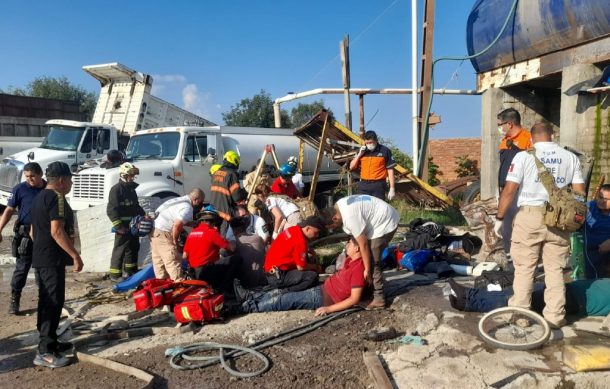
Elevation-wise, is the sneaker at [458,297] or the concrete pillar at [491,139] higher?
the concrete pillar at [491,139]

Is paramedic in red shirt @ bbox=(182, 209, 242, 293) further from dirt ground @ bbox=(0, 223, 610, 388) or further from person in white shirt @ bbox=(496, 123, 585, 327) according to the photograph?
person in white shirt @ bbox=(496, 123, 585, 327)

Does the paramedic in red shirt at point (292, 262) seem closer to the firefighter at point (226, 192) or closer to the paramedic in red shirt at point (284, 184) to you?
the firefighter at point (226, 192)

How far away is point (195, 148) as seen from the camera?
11.1m

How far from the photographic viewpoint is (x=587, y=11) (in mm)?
7809

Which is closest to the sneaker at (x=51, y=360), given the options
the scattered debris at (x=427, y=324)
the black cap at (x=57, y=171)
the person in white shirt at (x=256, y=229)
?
the black cap at (x=57, y=171)

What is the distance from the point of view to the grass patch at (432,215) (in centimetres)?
1046

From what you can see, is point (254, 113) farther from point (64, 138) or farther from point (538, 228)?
point (538, 228)

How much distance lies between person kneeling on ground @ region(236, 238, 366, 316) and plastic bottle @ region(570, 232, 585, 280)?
2.35 meters

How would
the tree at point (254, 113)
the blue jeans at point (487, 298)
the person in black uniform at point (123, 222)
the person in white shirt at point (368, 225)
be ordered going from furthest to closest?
the tree at point (254, 113) < the person in black uniform at point (123, 222) < the person in white shirt at point (368, 225) < the blue jeans at point (487, 298)

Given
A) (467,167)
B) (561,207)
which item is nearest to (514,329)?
(561,207)

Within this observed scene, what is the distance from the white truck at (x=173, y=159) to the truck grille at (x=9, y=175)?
310 centimetres

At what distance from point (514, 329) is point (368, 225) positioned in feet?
5.51

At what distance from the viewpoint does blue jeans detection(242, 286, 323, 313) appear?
5.56m

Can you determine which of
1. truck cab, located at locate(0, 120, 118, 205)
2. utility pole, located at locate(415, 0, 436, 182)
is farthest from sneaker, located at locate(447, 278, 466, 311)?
truck cab, located at locate(0, 120, 118, 205)
